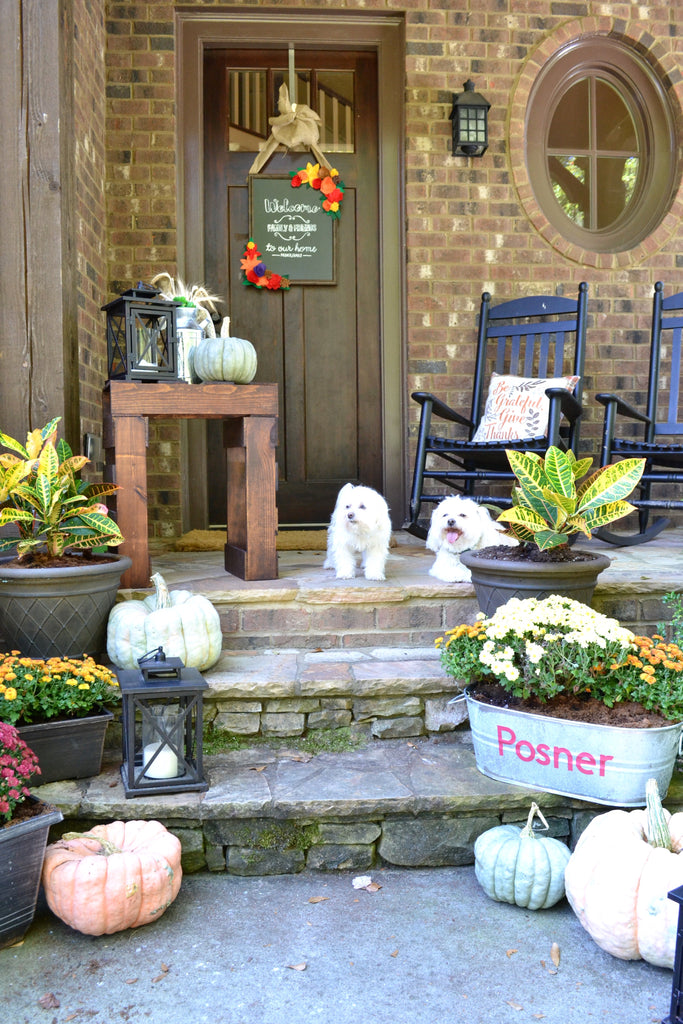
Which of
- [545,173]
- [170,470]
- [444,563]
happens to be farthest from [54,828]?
[545,173]

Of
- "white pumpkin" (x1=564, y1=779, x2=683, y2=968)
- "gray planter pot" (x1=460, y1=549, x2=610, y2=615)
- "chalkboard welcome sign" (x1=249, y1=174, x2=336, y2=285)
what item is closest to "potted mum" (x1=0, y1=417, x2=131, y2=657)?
"gray planter pot" (x1=460, y1=549, x2=610, y2=615)

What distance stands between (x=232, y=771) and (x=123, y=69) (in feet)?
10.7

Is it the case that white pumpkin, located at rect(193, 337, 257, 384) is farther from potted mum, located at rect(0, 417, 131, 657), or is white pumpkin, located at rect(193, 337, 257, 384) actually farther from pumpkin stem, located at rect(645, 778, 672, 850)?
pumpkin stem, located at rect(645, 778, 672, 850)

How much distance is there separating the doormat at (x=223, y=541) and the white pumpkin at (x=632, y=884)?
2161 millimetres

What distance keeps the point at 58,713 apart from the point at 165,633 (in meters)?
0.36

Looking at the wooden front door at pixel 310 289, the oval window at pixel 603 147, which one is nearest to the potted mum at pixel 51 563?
the wooden front door at pixel 310 289

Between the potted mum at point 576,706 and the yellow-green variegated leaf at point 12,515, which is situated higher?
Result: the yellow-green variegated leaf at point 12,515

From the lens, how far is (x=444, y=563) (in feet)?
9.36

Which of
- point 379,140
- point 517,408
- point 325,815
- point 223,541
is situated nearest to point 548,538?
point 325,815

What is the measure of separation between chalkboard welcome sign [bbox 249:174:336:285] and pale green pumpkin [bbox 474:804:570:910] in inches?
118

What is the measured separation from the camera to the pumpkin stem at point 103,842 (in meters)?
1.80

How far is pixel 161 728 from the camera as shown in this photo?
2010 mm

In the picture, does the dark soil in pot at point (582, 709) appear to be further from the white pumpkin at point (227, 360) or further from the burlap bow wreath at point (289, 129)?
the burlap bow wreath at point (289, 129)

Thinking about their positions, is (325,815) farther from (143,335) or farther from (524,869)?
(143,335)
